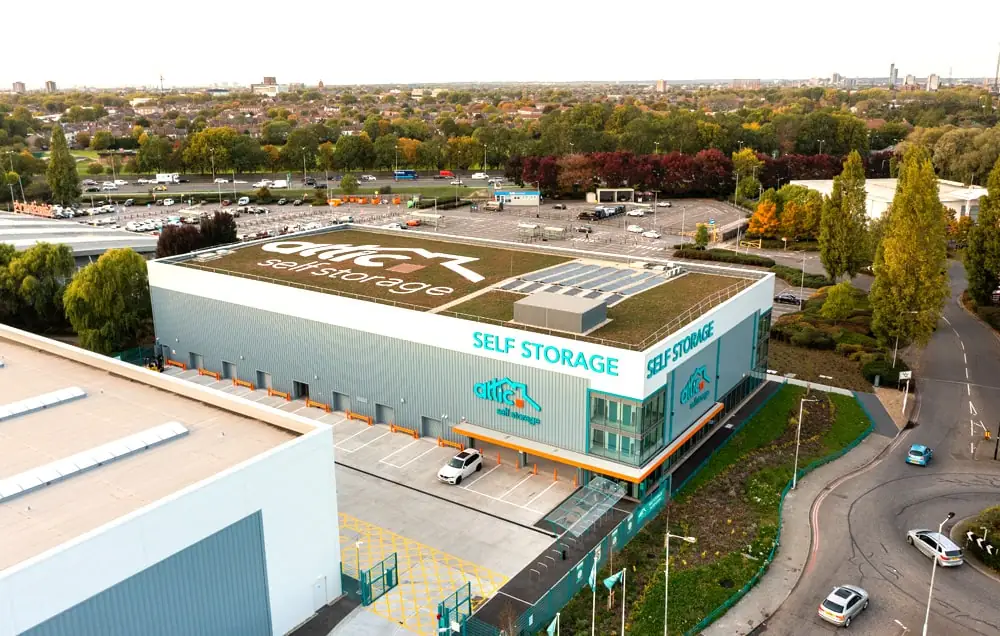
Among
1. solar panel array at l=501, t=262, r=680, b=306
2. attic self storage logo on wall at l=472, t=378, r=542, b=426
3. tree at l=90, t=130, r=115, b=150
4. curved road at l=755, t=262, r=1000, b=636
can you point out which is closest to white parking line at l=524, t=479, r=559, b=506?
attic self storage logo on wall at l=472, t=378, r=542, b=426

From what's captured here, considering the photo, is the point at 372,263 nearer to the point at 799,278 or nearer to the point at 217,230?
the point at 217,230

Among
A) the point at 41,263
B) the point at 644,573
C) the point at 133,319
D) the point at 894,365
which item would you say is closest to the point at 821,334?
the point at 894,365

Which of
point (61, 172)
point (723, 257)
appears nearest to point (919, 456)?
point (723, 257)

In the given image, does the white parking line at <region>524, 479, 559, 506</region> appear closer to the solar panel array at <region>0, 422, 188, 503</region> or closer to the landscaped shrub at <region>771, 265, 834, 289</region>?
the solar panel array at <region>0, 422, 188, 503</region>

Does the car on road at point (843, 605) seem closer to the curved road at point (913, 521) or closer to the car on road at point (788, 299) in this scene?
the curved road at point (913, 521)

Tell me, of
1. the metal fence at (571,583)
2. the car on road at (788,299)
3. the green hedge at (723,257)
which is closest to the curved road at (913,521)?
the metal fence at (571,583)

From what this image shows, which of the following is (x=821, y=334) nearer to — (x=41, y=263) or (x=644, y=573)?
(x=644, y=573)

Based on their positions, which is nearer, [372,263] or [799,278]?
[372,263]
